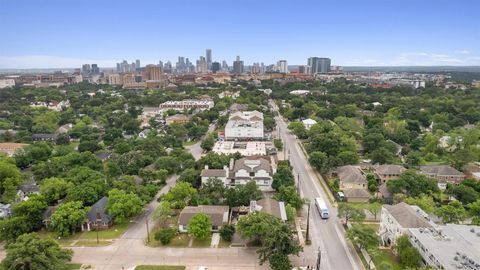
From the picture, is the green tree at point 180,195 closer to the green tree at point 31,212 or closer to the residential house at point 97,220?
the residential house at point 97,220

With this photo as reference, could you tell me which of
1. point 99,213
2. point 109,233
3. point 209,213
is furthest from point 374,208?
point 99,213

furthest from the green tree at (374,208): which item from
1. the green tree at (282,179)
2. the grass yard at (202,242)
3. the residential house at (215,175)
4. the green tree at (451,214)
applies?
the grass yard at (202,242)

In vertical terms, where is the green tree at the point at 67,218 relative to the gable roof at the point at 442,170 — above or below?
below

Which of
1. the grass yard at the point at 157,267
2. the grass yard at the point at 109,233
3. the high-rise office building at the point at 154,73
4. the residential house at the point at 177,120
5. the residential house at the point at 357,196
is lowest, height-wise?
the grass yard at the point at 157,267

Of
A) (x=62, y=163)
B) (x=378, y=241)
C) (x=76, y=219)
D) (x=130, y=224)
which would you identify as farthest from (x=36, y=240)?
(x=378, y=241)

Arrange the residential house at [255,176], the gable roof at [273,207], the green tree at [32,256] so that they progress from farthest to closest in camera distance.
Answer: the residential house at [255,176]
the gable roof at [273,207]
the green tree at [32,256]

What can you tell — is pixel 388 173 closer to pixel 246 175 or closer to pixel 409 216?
pixel 409 216

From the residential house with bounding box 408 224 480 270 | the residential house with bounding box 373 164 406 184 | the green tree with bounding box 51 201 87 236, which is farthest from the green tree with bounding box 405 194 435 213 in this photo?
the green tree with bounding box 51 201 87 236
